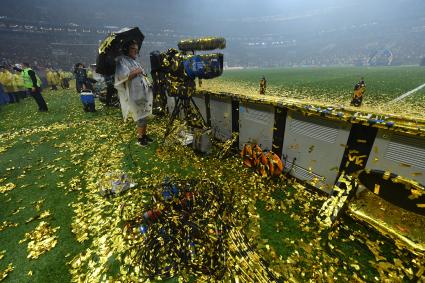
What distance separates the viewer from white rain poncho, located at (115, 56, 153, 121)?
4696mm

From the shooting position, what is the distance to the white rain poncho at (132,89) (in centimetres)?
470

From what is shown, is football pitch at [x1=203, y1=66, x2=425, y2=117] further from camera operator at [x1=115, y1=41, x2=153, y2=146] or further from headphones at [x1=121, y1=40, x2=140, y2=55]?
headphones at [x1=121, y1=40, x2=140, y2=55]

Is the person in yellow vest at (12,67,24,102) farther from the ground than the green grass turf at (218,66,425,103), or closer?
farther from the ground

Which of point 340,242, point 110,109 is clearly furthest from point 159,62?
point 110,109

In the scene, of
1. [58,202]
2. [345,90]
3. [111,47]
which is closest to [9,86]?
[111,47]

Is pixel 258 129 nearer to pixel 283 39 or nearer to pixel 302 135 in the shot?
pixel 302 135

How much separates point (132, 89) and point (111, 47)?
0.98 metres

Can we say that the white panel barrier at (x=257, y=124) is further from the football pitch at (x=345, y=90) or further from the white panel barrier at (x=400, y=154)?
the white panel barrier at (x=400, y=154)

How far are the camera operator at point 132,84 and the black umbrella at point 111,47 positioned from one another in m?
0.15

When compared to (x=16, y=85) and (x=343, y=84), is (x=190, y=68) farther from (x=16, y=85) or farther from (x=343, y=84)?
(x=16, y=85)

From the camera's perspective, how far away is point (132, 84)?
499 cm

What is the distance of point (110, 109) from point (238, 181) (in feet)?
29.8

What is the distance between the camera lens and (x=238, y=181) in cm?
414

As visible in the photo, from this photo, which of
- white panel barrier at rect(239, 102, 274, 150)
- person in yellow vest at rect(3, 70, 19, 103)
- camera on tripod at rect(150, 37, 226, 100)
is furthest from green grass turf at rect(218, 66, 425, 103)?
person in yellow vest at rect(3, 70, 19, 103)
